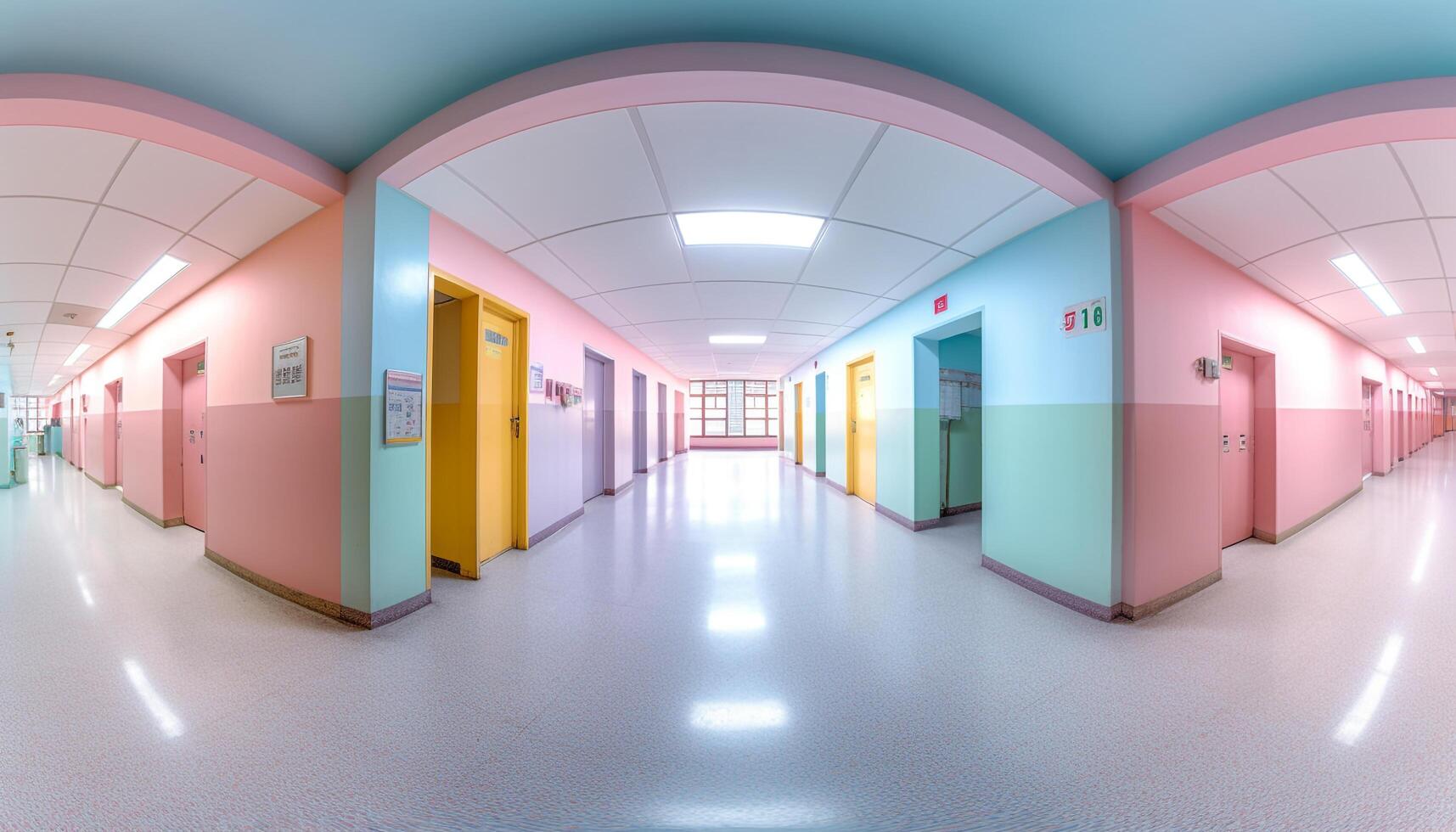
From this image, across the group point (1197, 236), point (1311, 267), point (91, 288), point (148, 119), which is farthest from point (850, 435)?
point (91, 288)

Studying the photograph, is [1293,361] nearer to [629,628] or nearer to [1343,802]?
[1343,802]

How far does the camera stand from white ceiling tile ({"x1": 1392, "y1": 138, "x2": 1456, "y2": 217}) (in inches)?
81.1

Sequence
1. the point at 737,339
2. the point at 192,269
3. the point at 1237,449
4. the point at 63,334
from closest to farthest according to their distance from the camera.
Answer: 1. the point at 192,269
2. the point at 1237,449
3. the point at 63,334
4. the point at 737,339

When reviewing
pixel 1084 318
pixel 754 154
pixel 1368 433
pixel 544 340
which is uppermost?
pixel 754 154

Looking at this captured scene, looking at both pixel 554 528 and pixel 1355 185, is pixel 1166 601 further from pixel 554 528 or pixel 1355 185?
pixel 554 528

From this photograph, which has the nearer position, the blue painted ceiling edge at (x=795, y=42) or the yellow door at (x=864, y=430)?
the blue painted ceiling edge at (x=795, y=42)

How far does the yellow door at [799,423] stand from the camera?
9.50 meters

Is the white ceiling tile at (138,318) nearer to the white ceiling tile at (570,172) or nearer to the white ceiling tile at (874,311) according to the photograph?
the white ceiling tile at (570,172)

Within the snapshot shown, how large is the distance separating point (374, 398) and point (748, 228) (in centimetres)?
238

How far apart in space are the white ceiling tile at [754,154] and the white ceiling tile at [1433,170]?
249cm

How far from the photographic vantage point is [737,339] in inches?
260

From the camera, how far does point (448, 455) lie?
10.6 ft

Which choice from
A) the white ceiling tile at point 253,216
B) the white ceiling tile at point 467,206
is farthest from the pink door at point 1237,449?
the white ceiling tile at point 253,216

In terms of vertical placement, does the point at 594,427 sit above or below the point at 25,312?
below
